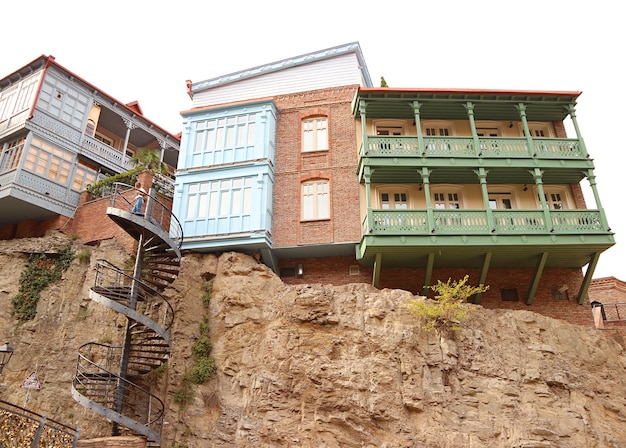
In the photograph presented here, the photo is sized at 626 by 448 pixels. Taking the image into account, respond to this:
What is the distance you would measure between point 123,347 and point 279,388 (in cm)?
493

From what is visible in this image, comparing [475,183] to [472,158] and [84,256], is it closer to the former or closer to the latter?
[472,158]

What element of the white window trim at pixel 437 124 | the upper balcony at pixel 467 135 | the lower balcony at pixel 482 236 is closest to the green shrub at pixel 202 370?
the lower balcony at pixel 482 236

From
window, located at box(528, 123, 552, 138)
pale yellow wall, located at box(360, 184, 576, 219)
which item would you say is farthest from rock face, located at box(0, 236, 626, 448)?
window, located at box(528, 123, 552, 138)

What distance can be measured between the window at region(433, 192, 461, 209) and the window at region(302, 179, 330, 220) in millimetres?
4456

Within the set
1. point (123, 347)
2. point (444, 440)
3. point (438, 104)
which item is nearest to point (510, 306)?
point (444, 440)

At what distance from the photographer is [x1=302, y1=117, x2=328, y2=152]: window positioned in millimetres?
20938

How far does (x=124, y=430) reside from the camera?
48.8ft

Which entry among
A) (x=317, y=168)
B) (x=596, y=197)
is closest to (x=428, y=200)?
(x=317, y=168)

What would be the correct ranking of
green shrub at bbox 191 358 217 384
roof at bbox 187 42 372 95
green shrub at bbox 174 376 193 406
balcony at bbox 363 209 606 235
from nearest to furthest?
green shrub at bbox 174 376 193 406
green shrub at bbox 191 358 217 384
balcony at bbox 363 209 606 235
roof at bbox 187 42 372 95

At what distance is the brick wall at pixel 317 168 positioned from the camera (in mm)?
18953

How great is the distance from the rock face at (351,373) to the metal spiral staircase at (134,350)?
Result: 0.64 m

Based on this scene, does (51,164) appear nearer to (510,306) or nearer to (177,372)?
(177,372)

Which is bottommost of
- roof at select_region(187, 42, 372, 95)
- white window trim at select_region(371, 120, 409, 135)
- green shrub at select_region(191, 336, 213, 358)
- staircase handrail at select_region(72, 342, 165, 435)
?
staircase handrail at select_region(72, 342, 165, 435)

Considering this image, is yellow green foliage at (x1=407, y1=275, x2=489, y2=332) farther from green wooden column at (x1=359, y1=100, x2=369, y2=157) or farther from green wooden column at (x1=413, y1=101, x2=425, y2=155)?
green wooden column at (x1=359, y1=100, x2=369, y2=157)
